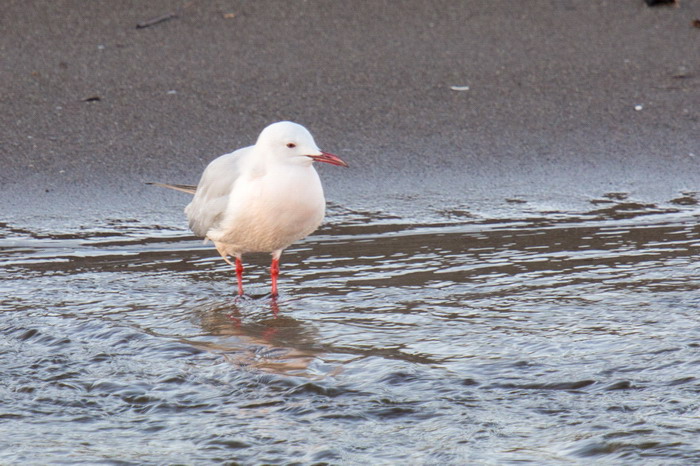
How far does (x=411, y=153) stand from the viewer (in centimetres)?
A: 815

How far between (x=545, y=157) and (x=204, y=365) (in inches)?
169


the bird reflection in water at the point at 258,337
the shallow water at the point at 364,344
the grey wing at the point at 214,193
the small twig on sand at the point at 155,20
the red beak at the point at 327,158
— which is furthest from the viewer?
the small twig on sand at the point at 155,20

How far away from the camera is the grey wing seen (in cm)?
552

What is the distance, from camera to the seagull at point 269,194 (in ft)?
17.0

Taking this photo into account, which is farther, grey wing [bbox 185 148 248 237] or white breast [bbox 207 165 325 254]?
grey wing [bbox 185 148 248 237]

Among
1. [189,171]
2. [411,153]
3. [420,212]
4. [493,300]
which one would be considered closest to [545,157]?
[411,153]

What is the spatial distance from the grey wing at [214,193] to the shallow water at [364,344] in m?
0.31

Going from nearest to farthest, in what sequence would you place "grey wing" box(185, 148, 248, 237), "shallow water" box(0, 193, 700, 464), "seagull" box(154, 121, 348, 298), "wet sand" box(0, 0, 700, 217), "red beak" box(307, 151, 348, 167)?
"shallow water" box(0, 193, 700, 464), "red beak" box(307, 151, 348, 167), "seagull" box(154, 121, 348, 298), "grey wing" box(185, 148, 248, 237), "wet sand" box(0, 0, 700, 217)

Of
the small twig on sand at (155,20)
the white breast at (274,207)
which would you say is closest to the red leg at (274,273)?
the white breast at (274,207)

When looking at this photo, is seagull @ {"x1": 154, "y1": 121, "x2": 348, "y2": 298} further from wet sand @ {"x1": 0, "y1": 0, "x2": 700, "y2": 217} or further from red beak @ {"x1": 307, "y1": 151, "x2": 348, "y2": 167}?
wet sand @ {"x1": 0, "y1": 0, "x2": 700, "y2": 217}

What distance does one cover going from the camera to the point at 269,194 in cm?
521

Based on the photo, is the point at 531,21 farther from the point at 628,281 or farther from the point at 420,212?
the point at 628,281

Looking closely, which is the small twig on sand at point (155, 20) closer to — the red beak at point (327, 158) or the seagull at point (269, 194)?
the seagull at point (269, 194)

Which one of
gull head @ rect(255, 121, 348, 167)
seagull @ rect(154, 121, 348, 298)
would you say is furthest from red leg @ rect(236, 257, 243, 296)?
gull head @ rect(255, 121, 348, 167)
